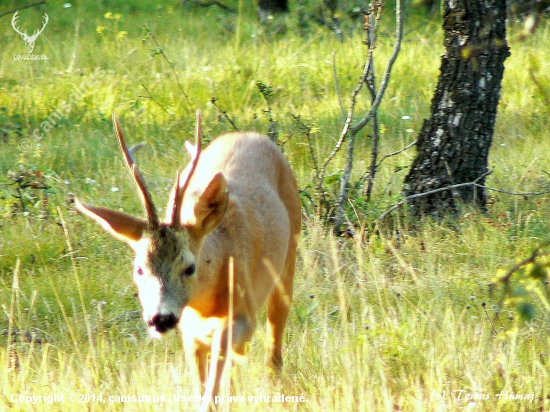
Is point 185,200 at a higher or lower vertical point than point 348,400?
higher

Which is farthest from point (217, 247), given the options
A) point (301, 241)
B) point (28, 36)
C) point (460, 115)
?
point (28, 36)

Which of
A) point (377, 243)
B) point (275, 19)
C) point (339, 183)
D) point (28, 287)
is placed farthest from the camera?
point (275, 19)

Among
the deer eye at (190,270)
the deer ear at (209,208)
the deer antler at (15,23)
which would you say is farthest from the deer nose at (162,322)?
the deer antler at (15,23)

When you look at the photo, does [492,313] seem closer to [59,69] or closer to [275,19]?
[59,69]

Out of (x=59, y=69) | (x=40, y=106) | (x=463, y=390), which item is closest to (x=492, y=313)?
(x=463, y=390)

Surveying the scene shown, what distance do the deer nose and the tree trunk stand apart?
9.80 ft

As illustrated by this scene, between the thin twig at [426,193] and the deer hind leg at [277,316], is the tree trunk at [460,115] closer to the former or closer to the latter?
the thin twig at [426,193]

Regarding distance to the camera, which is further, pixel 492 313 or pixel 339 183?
pixel 339 183

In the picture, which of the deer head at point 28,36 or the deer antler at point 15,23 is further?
the deer antler at point 15,23

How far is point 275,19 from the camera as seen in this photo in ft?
38.4

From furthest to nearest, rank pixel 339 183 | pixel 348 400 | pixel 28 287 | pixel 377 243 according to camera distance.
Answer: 1. pixel 339 183
2. pixel 377 243
3. pixel 28 287
4. pixel 348 400

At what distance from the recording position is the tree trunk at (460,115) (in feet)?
18.8

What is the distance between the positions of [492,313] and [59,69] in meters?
6.26

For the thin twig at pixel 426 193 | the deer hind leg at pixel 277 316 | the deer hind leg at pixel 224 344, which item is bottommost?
the deer hind leg at pixel 277 316
